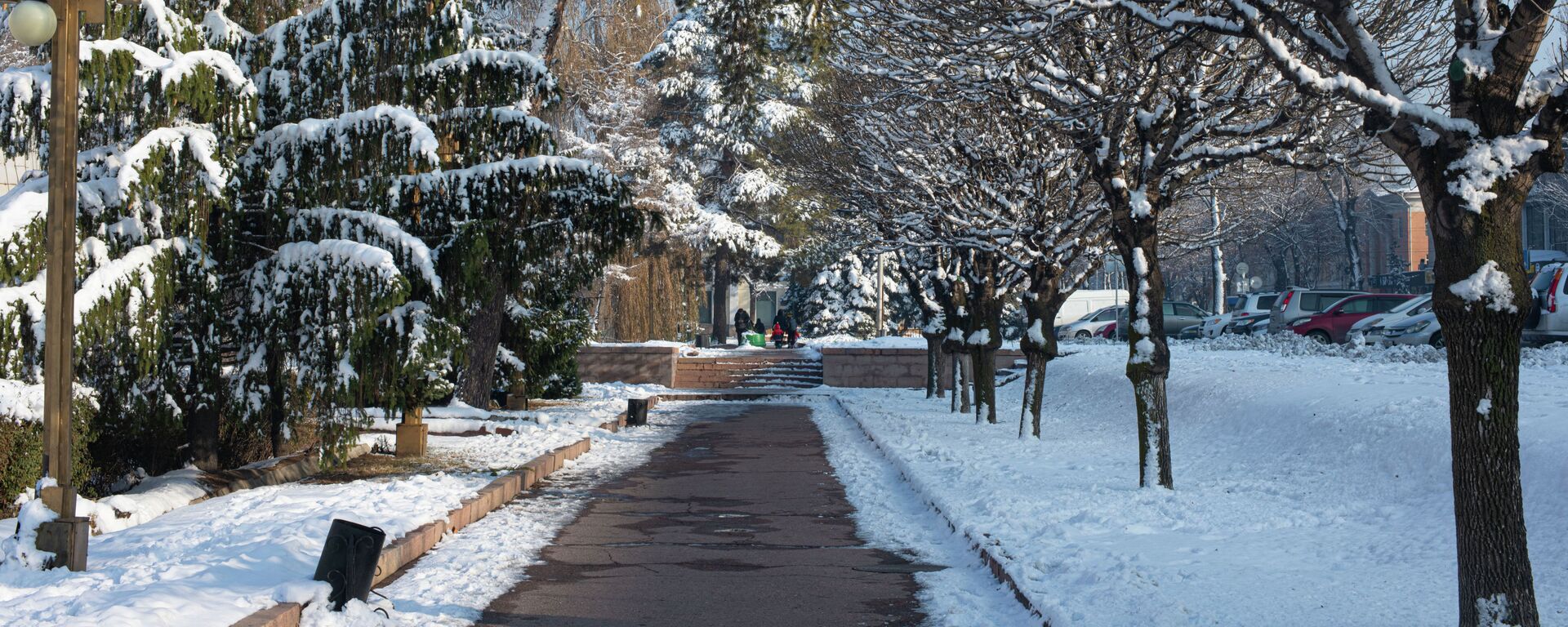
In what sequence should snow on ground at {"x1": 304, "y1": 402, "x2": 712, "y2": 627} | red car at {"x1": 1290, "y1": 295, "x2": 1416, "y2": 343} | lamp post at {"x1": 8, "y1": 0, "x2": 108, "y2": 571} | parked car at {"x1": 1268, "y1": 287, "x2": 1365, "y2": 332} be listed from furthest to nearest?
parked car at {"x1": 1268, "y1": 287, "x2": 1365, "y2": 332}, red car at {"x1": 1290, "y1": 295, "x2": 1416, "y2": 343}, lamp post at {"x1": 8, "y1": 0, "x2": 108, "y2": 571}, snow on ground at {"x1": 304, "y1": 402, "x2": 712, "y2": 627}

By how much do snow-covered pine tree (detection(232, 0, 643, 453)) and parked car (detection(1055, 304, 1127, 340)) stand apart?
114ft

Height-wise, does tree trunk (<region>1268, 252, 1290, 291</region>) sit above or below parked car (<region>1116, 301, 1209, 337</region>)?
above

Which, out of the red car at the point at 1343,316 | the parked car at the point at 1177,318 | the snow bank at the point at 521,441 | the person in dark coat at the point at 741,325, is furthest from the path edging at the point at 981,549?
the person in dark coat at the point at 741,325

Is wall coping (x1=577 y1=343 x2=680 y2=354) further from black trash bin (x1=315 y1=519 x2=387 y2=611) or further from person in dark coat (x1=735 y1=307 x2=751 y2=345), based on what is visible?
black trash bin (x1=315 y1=519 x2=387 y2=611)

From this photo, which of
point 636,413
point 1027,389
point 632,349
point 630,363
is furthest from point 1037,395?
point 630,363

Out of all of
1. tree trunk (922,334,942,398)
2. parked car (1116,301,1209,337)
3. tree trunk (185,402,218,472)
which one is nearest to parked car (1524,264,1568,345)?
tree trunk (922,334,942,398)

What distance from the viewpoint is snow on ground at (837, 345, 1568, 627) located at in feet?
22.7

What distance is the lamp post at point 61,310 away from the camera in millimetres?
7410

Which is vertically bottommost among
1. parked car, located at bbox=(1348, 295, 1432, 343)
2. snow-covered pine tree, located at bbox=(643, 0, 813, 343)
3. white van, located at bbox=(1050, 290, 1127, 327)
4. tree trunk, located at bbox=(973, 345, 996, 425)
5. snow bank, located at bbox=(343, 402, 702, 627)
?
snow bank, located at bbox=(343, 402, 702, 627)

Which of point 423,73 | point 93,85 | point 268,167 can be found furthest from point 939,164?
point 93,85

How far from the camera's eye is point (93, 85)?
32.1 feet

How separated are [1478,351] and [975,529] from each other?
14.0ft

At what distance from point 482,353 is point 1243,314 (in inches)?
1148

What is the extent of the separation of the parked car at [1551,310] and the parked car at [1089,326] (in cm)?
2540
